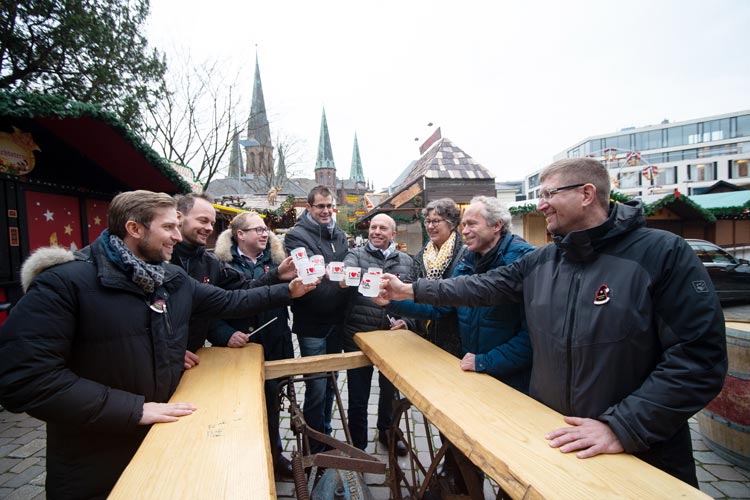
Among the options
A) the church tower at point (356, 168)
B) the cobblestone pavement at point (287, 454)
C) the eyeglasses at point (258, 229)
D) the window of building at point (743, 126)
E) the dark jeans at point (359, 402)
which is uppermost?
the church tower at point (356, 168)

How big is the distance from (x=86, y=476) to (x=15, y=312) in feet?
2.50

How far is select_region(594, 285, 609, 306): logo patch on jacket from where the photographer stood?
148 centimetres

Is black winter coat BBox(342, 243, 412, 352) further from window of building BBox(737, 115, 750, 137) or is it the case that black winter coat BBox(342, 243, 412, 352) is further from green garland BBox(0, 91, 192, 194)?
window of building BBox(737, 115, 750, 137)

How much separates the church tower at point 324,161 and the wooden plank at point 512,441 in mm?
75343

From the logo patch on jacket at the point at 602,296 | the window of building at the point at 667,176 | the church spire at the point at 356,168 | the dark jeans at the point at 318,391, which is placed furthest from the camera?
the church spire at the point at 356,168

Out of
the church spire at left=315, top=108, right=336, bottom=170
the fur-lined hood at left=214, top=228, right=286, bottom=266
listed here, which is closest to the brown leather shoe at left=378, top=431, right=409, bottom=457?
the fur-lined hood at left=214, top=228, right=286, bottom=266

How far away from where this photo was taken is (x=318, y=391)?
3018 mm

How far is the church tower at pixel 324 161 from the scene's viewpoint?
249 feet

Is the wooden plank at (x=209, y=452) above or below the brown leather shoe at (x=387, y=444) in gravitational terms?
above

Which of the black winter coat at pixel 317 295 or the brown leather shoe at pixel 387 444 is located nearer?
the black winter coat at pixel 317 295

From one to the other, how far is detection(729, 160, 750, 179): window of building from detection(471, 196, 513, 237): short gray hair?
66.3 m

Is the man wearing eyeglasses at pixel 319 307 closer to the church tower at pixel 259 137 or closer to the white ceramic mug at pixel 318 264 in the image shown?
the white ceramic mug at pixel 318 264

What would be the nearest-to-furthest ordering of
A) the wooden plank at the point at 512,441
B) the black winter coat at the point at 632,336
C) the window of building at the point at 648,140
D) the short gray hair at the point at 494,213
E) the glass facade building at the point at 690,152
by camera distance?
1. the wooden plank at the point at 512,441
2. the black winter coat at the point at 632,336
3. the short gray hair at the point at 494,213
4. the glass facade building at the point at 690,152
5. the window of building at the point at 648,140

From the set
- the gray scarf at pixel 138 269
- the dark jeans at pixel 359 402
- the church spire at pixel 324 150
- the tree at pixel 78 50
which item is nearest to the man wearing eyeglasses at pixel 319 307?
the dark jeans at pixel 359 402
